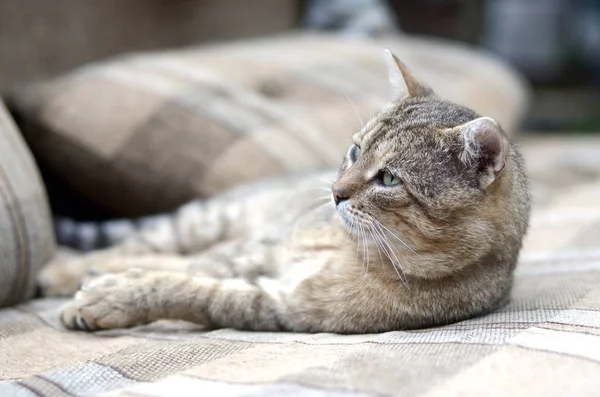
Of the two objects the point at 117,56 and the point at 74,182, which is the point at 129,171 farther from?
the point at 117,56

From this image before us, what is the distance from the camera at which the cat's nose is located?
1.66 metres

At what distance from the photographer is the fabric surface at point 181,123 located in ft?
8.33

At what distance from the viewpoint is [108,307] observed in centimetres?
168

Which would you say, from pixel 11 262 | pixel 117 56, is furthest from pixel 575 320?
pixel 117 56

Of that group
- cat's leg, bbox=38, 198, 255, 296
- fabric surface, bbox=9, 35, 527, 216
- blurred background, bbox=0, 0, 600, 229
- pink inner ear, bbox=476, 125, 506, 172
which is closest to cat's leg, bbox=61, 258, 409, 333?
pink inner ear, bbox=476, 125, 506, 172

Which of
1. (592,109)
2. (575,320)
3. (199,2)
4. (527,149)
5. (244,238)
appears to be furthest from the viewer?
(592,109)

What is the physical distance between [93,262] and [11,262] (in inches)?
13.2

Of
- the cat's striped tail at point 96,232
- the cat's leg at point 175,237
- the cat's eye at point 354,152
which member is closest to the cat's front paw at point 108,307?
the cat's leg at point 175,237

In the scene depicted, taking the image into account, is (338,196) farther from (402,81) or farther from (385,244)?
(402,81)

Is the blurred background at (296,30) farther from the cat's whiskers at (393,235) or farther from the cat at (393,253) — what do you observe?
the cat's whiskers at (393,235)

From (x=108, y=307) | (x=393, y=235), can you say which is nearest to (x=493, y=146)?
(x=393, y=235)

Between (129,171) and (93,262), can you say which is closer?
(93,262)

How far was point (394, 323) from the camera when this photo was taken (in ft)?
5.32

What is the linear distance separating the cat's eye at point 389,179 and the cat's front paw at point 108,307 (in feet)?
1.95
